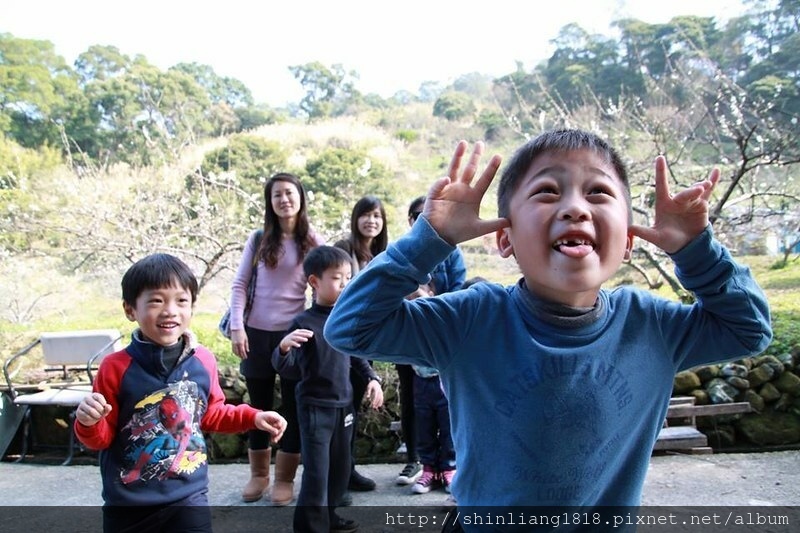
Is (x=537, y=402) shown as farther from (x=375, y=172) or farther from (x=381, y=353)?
(x=375, y=172)

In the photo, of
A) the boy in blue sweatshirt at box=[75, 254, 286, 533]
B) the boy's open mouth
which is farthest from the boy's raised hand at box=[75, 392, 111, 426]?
the boy's open mouth

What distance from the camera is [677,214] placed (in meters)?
1.14

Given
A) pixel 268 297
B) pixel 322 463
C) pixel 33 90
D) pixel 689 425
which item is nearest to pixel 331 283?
pixel 268 297

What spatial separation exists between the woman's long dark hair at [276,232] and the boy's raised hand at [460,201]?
223 cm

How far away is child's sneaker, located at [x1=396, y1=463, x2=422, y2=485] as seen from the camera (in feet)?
10.9

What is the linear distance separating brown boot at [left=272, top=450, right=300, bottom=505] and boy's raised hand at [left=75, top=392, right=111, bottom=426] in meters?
1.42

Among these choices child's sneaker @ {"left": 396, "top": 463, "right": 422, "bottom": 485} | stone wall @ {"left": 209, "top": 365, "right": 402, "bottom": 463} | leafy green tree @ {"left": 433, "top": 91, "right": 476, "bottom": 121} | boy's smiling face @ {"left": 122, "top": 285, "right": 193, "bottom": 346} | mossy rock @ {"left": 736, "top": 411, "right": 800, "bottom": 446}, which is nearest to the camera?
boy's smiling face @ {"left": 122, "top": 285, "right": 193, "bottom": 346}

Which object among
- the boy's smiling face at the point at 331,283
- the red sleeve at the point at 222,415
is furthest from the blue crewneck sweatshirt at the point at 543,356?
the boy's smiling face at the point at 331,283

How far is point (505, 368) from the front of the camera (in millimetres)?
1089

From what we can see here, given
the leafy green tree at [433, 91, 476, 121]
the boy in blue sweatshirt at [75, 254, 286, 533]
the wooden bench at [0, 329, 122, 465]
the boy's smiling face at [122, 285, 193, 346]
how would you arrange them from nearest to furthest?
the boy in blue sweatshirt at [75, 254, 286, 533] → the boy's smiling face at [122, 285, 193, 346] → the wooden bench at [0, 329, 122, 465] → the leafy green tree at [433, 91, 476, 121]

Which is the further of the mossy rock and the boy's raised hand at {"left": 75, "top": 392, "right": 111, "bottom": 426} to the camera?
the mossy rock

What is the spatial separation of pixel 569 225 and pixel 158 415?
1.48m

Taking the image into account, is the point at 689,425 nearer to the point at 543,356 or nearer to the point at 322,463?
the point at 322,463

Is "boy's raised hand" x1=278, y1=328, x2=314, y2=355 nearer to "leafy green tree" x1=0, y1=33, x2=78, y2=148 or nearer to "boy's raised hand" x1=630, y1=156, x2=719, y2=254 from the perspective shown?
"boy's raised hand" x1=630, y1=156, x2=719, y2=254
